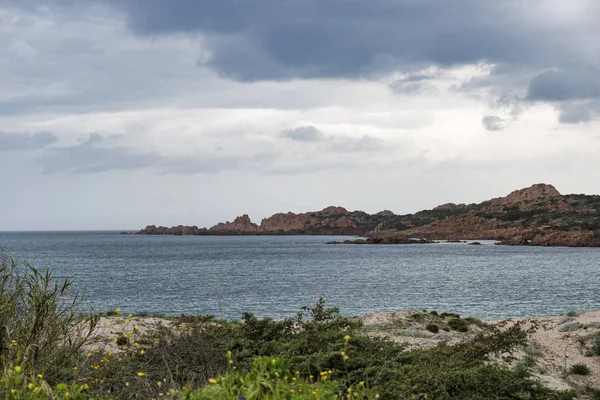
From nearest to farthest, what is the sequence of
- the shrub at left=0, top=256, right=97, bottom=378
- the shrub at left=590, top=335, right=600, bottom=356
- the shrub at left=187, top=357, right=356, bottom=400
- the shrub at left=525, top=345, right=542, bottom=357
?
1. the shrub at left=187, top=357, right=356, bottom=400
2. the shrub at left=0, top=256, right=97, bottom=378
3. the shrub at left=590, top=335, right=600, bottom=356
4. the shrub at left=525, top=345, right=542, bottom=357

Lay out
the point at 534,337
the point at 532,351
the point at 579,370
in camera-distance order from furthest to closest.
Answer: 1. the point at 534,337
2. the point at 532,351
3. the point at 579,370

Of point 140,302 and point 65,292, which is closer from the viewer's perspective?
point 65,292

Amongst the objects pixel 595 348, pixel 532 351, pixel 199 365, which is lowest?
pixel 532 351

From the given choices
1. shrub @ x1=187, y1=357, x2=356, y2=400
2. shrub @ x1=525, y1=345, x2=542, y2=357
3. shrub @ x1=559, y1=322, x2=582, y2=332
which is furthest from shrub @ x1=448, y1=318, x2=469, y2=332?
shrub @ x1=187, y1=357, x2=356, y2=400

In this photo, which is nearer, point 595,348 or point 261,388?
point 261,388

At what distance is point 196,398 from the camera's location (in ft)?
20.8

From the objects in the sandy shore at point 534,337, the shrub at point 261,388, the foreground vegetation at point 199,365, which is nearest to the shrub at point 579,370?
the sandy shore at point 534,337

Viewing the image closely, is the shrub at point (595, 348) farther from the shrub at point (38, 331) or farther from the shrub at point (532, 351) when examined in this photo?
the shrub at point (38, 331)

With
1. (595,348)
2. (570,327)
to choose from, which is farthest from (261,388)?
(570,327)

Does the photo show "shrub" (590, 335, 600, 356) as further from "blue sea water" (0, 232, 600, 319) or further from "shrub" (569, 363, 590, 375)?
"blue sea water" (0, 232, 600, 319)

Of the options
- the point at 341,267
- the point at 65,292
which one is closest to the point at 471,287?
the point at 341,267

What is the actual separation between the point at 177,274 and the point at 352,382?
66452mm

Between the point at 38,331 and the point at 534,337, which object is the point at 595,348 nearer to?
the point at 534,337

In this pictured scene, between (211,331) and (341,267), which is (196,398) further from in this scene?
(341,267)
